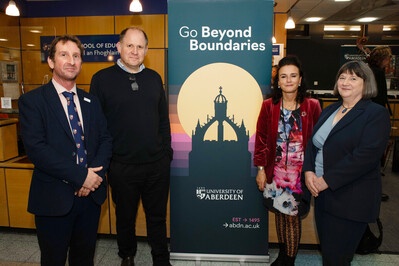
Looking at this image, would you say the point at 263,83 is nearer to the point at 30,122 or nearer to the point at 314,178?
the point at 314,178

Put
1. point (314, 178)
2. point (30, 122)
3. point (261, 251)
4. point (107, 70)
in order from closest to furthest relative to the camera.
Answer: point (30, 122) → point (314, 178) → point (107, 70) → point (261, 251)

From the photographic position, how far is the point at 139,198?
2479 mm

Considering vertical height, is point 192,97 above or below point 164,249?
above

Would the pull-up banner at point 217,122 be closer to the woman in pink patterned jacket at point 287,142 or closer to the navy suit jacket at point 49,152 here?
the woman in pink patterned jacket at point 287,142

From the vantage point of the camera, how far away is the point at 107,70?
2318 mm

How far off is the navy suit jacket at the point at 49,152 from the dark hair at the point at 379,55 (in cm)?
353

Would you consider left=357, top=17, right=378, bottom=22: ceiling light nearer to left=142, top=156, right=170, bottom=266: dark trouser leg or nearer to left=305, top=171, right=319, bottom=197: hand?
left=305, top=171, right=319, bottom=197: hand

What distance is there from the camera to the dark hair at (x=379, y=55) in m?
3.88

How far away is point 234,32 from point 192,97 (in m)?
0.57

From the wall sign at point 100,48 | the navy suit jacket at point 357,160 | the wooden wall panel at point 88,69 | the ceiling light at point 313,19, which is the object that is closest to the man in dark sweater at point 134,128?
the navy suit jacket at point 357,160

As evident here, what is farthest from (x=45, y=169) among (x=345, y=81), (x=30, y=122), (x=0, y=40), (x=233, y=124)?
(x=0, y=40)

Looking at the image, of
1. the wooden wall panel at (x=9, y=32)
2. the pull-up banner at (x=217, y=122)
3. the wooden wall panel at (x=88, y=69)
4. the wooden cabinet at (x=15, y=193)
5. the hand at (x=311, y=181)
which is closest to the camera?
the hand at (x=311, y=181)

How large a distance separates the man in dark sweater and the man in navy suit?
26 cm

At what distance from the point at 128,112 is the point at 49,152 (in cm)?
63
